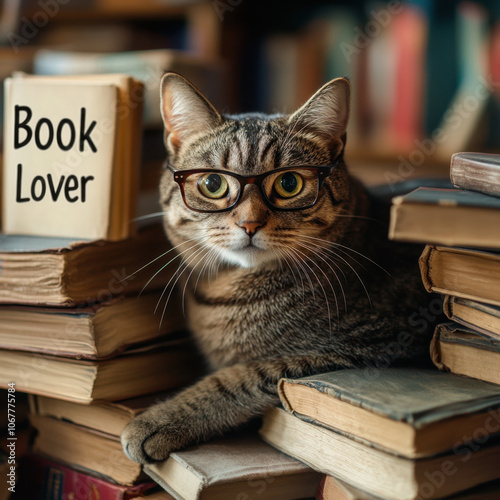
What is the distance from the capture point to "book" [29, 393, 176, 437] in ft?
2.85

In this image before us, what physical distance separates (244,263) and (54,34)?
1.45 metres

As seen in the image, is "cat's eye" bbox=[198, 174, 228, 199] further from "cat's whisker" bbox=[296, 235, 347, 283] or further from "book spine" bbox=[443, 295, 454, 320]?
"book spine" bbox=[443, 295, 454, 320]

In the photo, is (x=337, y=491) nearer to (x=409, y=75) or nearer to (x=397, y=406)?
(x=397, y=406)

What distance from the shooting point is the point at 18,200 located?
3.16 ft

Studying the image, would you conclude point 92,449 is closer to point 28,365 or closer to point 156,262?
point 28,365

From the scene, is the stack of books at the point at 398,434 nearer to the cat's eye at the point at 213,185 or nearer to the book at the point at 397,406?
the book at the point at 397,406

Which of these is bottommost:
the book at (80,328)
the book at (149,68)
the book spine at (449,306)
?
the book at (80,328)

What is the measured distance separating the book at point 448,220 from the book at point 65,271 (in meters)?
0.46

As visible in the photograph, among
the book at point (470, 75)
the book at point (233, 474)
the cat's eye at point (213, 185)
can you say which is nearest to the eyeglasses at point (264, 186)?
the cat's eye at point (213, 185)

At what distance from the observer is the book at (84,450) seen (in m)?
0.84

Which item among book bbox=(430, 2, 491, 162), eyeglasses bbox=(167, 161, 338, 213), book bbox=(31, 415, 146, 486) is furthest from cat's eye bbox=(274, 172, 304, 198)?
book bbox=(430, 2, 491, 162)

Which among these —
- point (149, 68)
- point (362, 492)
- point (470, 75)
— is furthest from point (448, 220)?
point (470, 75)

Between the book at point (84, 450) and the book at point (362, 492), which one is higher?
the book at point (362, 492)

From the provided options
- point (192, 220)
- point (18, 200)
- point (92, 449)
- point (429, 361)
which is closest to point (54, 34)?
point (18, 200)
